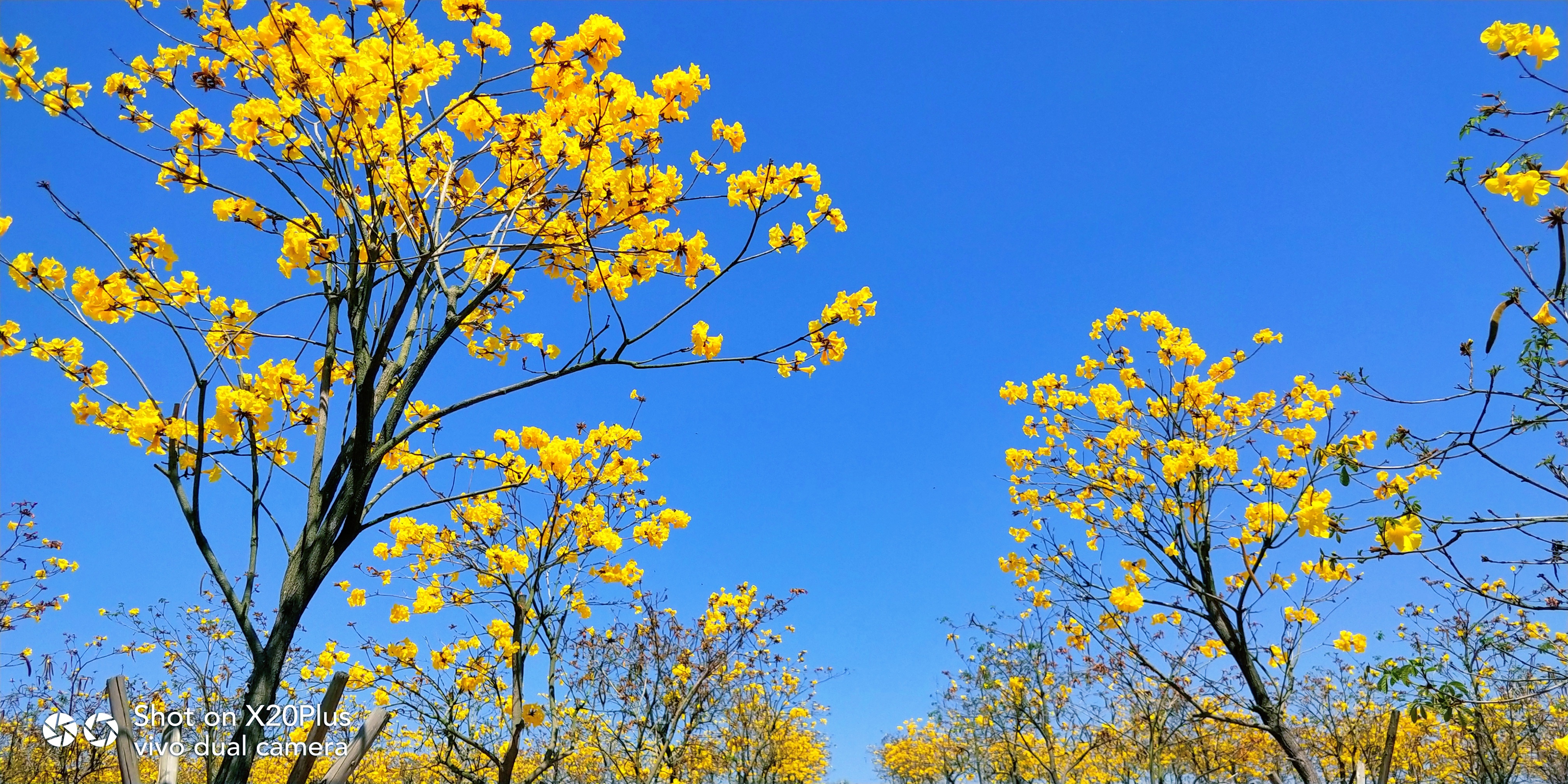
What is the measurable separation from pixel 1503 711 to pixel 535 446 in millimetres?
14439

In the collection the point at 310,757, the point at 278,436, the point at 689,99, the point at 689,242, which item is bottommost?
the point at 310,757

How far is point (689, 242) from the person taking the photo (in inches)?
93.2

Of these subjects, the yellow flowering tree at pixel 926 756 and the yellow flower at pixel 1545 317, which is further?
the yellow flowering tree at pixel 926 756

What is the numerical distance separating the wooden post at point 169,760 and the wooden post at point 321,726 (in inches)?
17.8

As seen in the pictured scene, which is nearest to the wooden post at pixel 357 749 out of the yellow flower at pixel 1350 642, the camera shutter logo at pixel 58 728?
the camera shutter logo at pixel 58 728

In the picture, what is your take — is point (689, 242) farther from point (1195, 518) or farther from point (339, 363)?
point (1195, 518)

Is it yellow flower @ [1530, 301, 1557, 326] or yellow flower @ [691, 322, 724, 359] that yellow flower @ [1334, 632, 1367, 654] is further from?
yellow flower @ [691, 322, 724, 359]

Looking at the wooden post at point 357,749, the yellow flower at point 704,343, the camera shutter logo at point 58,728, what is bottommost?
the wooden post at point 357,749

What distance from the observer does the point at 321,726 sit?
2.48 metres

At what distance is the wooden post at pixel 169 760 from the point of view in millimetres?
2664

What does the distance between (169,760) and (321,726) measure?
0.73 metres

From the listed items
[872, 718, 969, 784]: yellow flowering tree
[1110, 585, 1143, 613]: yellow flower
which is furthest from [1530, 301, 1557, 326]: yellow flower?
[872, 718, 969, 784]: yellow flowering tree

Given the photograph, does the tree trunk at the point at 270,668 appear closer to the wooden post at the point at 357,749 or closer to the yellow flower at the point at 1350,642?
the wooden post at the point at 357,749

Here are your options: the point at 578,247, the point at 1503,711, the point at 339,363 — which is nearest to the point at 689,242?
the point at 578,247
